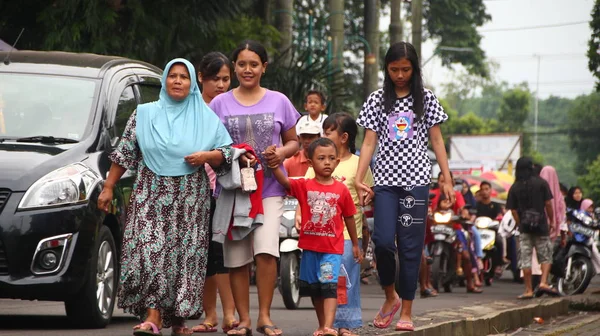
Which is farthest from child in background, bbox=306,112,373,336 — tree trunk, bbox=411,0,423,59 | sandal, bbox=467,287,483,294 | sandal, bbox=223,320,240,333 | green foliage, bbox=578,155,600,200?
green foliage, bbox=578,155,600,200

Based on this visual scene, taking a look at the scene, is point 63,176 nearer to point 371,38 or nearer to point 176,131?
point 176,131

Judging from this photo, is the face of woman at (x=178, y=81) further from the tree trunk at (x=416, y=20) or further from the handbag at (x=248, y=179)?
the tree trunk at (x=416, y=20)

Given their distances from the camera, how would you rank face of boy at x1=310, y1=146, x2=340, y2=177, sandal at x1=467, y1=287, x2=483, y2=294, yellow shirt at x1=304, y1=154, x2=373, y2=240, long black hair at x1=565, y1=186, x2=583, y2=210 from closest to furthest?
face of boy at x1=310, y1=146, x2=340, y2=177, yellow shirt at x1=304, y1=154, x2=373, y2=240, sandal at x1=467, y1=287, x2=483, y2=294, long black hair at x1=565, y1=186, x2=583, y2=210

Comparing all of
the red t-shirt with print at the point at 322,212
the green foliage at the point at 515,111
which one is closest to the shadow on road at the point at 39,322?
the red t-shirt with print at the point at 322,212

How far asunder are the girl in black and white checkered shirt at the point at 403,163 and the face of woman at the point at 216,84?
1.02m

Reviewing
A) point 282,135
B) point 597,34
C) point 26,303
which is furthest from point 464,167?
point 282,135

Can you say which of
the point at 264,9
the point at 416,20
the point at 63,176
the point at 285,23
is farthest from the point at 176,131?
the point at 416,20

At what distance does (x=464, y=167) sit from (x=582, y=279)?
4494 centimetres

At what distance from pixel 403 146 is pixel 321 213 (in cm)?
101

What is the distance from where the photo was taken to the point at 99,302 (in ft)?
29.8

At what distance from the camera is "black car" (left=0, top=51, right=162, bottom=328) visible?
334 inches

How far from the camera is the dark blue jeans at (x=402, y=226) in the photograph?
27.5ft

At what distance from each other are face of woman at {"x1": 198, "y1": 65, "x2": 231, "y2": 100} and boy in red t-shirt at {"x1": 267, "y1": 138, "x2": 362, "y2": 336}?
112 cm

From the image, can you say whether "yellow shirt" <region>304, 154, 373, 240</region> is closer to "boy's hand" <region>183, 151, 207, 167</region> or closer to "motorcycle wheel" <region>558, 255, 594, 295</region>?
"boy's hand" <region>183, 151, 207, 167</region>
